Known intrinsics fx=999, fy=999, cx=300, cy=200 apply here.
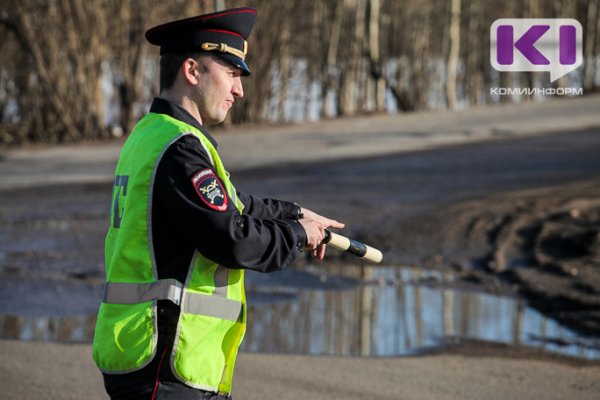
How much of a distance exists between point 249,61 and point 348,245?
22.2 meters

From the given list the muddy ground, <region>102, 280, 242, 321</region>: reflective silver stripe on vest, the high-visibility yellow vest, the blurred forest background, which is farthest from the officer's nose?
the blurred forest background

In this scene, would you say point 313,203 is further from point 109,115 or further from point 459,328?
point 109,115

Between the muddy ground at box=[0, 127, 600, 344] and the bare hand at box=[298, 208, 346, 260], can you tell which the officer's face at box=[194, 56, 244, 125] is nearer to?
the bare hand at box=[298, 208, 346, 260]

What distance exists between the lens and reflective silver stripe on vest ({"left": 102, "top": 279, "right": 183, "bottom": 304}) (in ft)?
9.46

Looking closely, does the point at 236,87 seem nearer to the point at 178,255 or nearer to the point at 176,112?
the point at 176,112

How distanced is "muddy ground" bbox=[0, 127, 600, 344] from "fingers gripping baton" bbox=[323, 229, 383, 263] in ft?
14.5

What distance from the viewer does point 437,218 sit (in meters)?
11.3

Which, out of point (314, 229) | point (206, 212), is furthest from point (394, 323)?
point (206, 212)

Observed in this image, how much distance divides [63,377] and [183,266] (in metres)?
3.49

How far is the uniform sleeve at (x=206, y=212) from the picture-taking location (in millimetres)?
2834

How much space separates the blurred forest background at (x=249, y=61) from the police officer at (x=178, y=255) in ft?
Answer: 67.2

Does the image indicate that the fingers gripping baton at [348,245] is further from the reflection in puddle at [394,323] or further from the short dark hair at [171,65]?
the reflection in puddle at [394,323]

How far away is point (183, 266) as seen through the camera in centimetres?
292

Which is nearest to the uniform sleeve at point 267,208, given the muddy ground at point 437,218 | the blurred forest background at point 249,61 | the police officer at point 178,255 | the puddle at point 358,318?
the police officer at point 178,255
